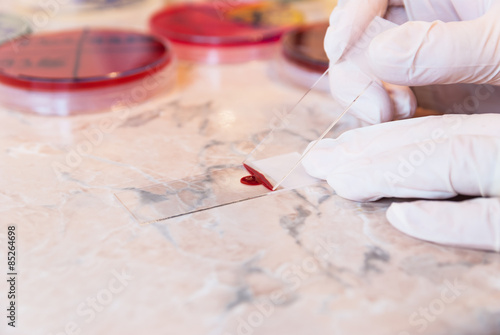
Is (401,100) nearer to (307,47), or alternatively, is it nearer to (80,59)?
(307,47)

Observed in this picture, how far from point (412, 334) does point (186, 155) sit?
50 cm

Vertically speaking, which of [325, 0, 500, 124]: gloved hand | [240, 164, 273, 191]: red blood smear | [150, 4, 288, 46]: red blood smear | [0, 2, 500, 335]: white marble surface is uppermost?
[325, 0, 500, 124]: gloved hand

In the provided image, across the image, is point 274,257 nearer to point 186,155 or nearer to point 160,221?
point 160,221

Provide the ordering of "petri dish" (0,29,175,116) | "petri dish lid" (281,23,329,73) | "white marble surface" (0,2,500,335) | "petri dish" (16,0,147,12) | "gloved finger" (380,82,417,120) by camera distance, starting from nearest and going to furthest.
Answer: "white marble surface" (0,2,500,335), "gloved finger" (380,82,417,120), "petri dish" (0,29,175,116), "petri dish lid" (281,23,329,73), "petri dish" (16,0,147,12)

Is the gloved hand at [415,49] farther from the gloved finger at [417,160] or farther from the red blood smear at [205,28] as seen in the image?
the red blood smear at [205,28]

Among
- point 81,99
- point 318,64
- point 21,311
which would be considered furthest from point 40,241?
point 318,64

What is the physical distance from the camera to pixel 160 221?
749 millimetres

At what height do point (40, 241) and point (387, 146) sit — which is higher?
point (387, 146)

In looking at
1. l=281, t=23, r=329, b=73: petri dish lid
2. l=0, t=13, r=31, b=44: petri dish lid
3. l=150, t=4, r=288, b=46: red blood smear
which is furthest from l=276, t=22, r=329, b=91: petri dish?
l=0, t=13, r=31, b=44: petri dish lid

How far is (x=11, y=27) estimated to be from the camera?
4.55ft

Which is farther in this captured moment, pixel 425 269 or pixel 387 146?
pixel 387 146

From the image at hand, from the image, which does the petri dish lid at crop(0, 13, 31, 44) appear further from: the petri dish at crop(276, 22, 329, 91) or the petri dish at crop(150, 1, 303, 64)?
the petri dish at crop(276, 22, 329, 91)

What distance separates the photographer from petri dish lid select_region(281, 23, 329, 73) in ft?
3.85

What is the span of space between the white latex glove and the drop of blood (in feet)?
0.29
